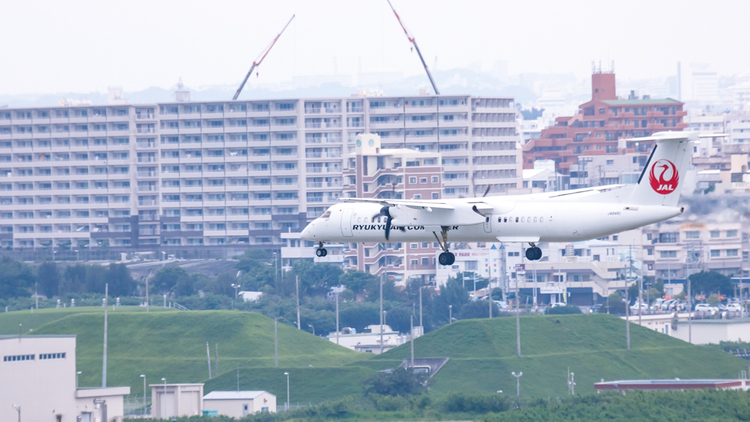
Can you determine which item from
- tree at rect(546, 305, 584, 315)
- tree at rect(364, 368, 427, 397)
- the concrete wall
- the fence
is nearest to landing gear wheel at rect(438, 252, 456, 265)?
the concrete wall

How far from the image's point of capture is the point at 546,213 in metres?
59.4

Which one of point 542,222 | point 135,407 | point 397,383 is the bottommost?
point 135,407

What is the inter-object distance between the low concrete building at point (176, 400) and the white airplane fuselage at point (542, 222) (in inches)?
1670

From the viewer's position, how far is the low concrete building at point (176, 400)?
10144 cm

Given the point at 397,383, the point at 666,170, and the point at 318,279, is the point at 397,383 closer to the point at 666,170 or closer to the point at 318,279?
the point at 666,170

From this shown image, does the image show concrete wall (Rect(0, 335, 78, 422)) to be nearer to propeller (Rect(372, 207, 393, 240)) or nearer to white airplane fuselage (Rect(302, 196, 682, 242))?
white airplane fuselage (Rect(302, 196, 682, 242))

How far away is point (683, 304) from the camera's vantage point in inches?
7003

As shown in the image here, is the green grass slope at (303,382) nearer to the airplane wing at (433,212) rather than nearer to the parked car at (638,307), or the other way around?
the airplane wing at (433,212)

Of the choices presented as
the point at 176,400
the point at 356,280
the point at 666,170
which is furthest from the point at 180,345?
the point at 666,170

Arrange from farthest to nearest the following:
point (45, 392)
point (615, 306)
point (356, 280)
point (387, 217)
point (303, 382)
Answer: point (356, 280) → point (615, 306) → point (303, 382) → point (45, 392) → point (387, 217)

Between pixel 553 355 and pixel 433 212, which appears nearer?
pixel 433 212

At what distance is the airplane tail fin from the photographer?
57.9 meters

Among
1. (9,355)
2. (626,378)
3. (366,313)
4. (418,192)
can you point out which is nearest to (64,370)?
(9,355)

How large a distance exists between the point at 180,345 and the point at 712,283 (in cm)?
8761
